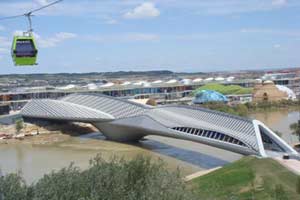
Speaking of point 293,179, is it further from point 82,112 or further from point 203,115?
point 82,112

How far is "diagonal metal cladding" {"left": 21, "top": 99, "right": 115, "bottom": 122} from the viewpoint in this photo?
42.4m

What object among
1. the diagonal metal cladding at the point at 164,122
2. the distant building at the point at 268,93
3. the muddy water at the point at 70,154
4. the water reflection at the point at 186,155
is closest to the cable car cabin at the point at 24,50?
the muddy water at the point at 70,154

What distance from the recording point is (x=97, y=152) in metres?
35.8

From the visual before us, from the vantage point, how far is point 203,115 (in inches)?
1344

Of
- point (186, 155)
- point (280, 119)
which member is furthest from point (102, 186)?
point (280, 119)

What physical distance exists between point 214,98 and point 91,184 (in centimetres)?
6775

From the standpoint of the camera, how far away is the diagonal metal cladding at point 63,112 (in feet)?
139

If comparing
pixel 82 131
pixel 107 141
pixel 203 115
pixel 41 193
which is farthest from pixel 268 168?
pixel 82 131

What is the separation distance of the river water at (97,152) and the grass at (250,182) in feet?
13.8

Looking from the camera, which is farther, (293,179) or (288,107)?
(288,107)

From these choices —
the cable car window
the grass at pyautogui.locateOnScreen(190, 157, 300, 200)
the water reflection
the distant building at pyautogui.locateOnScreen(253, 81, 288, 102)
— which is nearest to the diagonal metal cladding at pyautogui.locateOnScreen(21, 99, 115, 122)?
the water reflection

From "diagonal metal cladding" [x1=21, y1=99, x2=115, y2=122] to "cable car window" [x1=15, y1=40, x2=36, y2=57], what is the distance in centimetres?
2810

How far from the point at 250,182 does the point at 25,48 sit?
11.0 meters

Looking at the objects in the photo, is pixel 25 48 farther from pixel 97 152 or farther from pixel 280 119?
pixel 280 119
